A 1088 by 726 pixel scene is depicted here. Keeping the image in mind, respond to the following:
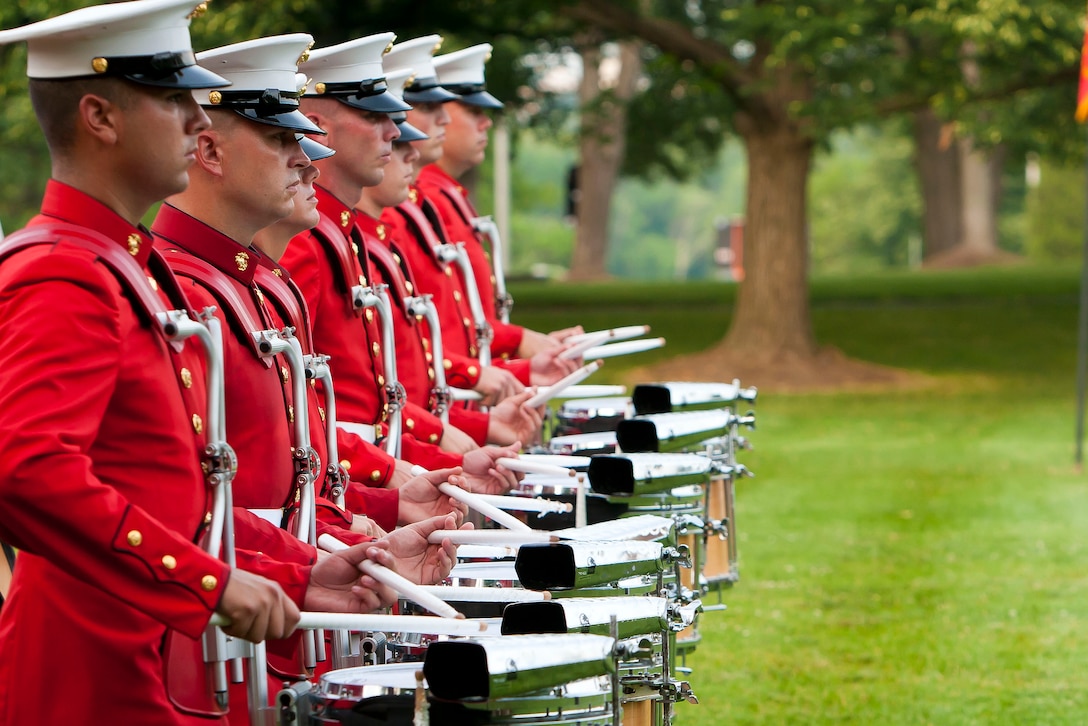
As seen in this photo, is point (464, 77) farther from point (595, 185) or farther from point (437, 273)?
point (595, 185)

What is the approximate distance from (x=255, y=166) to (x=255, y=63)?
0.76ft

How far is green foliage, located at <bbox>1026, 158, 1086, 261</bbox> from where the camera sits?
182ft

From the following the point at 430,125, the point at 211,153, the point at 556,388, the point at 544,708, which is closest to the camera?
the point at 544,708

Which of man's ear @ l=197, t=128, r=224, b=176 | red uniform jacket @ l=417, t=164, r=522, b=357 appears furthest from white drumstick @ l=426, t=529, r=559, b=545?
red uniform jacket @ l=417, t=164, r=522, b=357

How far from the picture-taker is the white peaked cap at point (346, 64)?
4.75 meters

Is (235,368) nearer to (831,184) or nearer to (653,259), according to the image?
(831,184)

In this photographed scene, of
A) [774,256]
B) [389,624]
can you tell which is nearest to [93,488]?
[389,624]

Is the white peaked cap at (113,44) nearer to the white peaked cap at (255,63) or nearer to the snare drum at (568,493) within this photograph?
the white peaked cap at (255,63)

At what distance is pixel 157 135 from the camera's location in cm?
294

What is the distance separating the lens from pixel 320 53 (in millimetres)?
4781

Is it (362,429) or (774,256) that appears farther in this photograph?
(774,256)

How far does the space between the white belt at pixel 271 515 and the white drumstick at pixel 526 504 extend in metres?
0.69

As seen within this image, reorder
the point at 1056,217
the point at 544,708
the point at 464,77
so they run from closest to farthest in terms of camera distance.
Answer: the point at 544,708
the point at 464,77
the point at 1056,217

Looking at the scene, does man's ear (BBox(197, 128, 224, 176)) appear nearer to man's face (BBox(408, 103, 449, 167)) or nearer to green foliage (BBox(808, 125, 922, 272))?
man's face (BBox(408, 103, 449, 167))
